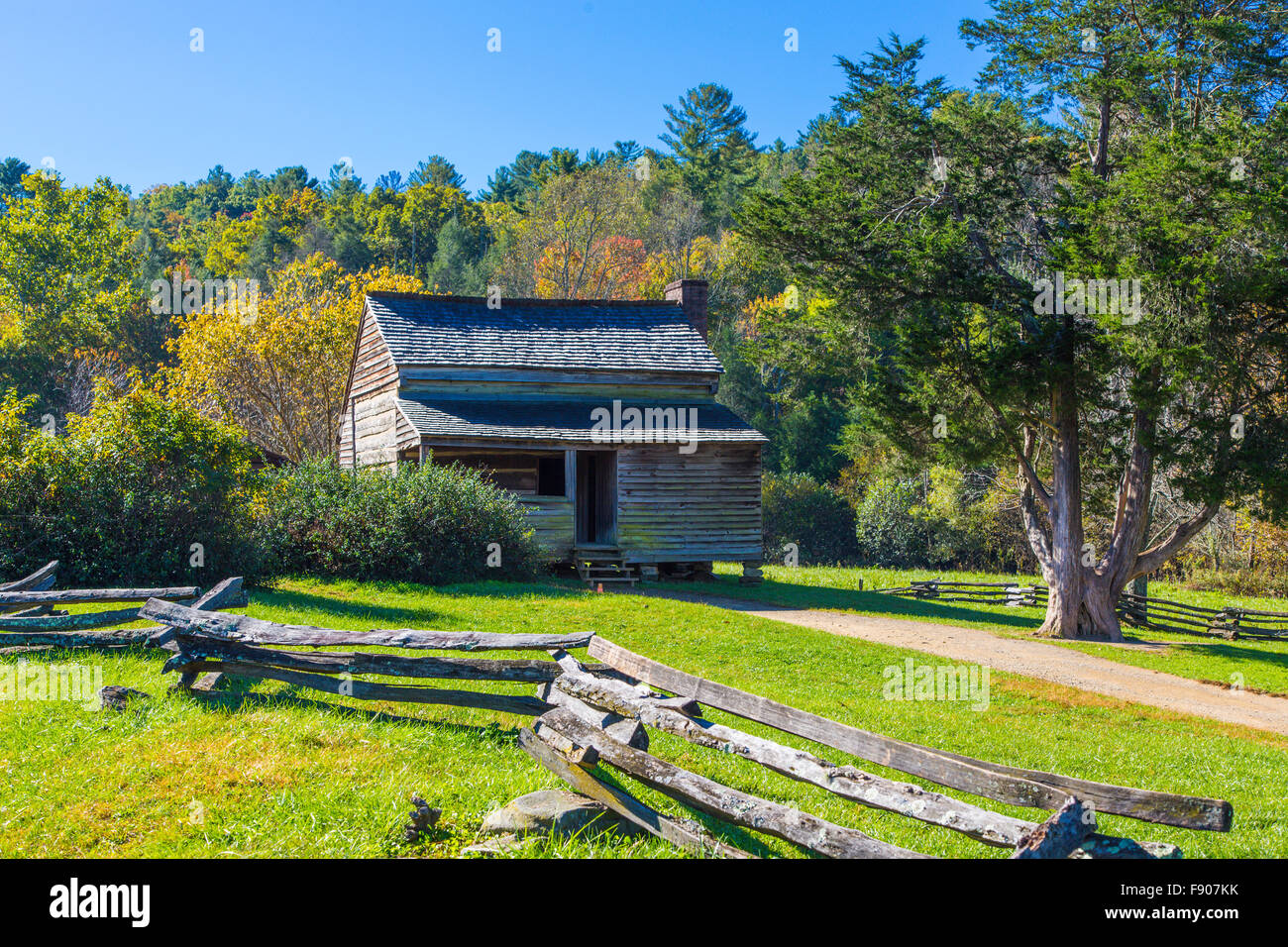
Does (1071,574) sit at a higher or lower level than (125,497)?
lower

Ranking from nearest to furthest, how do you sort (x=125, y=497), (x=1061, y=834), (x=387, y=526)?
1. (x=1061, y=834)
2. (x=125, y=497)
3. (x=387, y=526)

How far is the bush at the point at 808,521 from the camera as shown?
43.8 metres

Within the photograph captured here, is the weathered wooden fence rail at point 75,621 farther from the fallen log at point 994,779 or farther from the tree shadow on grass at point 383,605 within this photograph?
the fallen log at point 994,779

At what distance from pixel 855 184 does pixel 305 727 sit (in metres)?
18.5

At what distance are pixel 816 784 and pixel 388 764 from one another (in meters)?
3.11

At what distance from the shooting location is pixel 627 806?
5.85m

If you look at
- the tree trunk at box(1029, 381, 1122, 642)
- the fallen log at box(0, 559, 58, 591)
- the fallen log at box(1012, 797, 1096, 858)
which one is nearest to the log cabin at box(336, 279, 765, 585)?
the tree trunk at box(1029, 381, 1122, 642)

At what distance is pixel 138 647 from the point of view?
35.0ft

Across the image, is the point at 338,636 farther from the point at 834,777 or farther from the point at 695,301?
the point at 695,301

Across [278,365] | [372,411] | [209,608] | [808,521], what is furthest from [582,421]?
[808,521]

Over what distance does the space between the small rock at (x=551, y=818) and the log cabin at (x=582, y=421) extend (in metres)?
17.5
